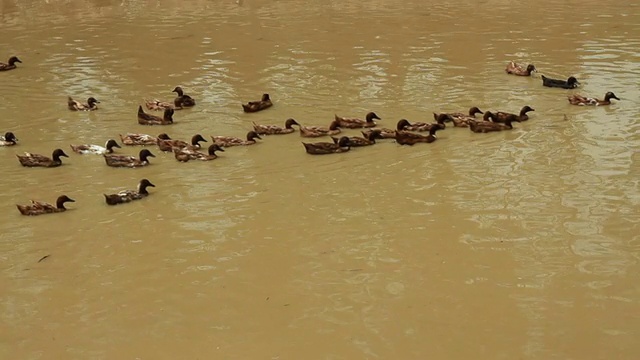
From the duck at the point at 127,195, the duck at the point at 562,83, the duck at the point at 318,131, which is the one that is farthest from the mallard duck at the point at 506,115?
the duck at the point at 127,195

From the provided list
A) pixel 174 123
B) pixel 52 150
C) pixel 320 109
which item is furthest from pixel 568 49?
pixel 52 150

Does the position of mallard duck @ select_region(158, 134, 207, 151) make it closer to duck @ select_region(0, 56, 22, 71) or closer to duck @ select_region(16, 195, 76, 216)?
duck @ select_region(16, 195, 76, 216)

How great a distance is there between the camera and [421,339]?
291 inches

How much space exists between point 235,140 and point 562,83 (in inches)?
272

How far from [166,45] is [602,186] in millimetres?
15110

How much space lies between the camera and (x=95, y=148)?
13531mm

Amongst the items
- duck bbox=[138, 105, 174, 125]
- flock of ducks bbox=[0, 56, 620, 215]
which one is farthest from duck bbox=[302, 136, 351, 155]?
duck bbox=[138, 105, 174, 125]

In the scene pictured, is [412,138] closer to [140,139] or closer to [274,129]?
[274,129]

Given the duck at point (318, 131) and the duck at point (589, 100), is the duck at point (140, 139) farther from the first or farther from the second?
the duck at point (589, 100)

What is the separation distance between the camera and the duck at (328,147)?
12930 millimetres

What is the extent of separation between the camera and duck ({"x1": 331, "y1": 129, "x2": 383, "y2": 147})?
13.2 m

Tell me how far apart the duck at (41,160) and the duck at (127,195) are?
208 centimetres

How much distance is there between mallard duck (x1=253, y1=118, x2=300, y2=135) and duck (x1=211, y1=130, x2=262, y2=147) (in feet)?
0.93

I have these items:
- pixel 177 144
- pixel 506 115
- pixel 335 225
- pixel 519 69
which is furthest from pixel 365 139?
pixel 519 69
